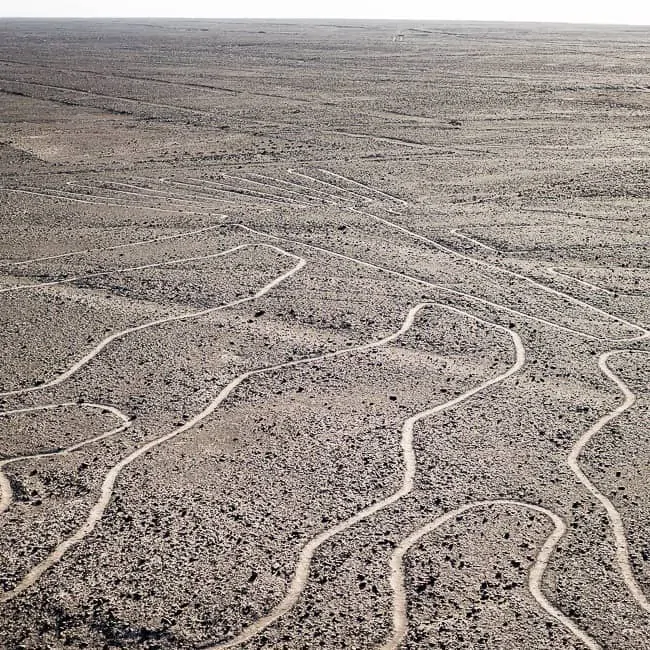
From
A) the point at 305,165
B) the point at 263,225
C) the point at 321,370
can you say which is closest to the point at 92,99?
the point at 305,165

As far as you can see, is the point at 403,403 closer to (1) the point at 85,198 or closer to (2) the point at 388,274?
(2) the point at 388,274

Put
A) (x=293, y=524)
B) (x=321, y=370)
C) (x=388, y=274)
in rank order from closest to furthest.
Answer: (x=293, y=524) < (x=321, y=370) < (x=388, y=274)

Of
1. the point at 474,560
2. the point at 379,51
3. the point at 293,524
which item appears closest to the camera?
the point at 474,560

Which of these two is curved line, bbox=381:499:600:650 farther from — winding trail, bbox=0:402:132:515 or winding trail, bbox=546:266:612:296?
winding trail, bbox=546:266:612:296

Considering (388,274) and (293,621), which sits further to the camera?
(388,274)

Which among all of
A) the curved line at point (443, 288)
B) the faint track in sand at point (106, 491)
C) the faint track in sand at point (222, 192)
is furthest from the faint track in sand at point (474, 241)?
the faint track in sand at point (106, 491)

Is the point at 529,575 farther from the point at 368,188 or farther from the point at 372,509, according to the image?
the point at 368,188
